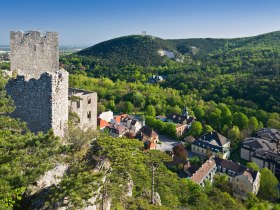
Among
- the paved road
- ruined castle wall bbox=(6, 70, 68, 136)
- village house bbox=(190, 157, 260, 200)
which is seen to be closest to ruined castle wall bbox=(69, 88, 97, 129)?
ruined castle wall bbox=(6, 70, 68, 136)

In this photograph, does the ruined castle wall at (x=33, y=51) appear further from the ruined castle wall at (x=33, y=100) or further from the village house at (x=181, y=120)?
the village house at (x=181, y=120)

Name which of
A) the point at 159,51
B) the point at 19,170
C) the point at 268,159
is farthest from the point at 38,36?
the point at 159,51

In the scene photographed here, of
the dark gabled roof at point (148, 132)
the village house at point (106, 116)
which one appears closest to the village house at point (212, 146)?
the dark gabled roof at point (148, 132)

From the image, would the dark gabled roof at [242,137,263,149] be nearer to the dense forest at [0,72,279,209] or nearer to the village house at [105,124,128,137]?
the village house at [105,124,128,137]

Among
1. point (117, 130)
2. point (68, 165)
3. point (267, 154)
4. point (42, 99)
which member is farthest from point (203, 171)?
point (42, 99)

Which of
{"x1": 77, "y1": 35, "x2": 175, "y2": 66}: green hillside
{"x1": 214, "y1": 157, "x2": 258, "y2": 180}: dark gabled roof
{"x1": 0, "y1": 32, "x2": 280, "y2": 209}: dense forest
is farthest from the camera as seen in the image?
{"x1": 77, "y1": 35, "x2": 175, "y2": 66}: green hillside

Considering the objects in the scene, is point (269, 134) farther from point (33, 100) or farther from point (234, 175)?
point (33, 100)
